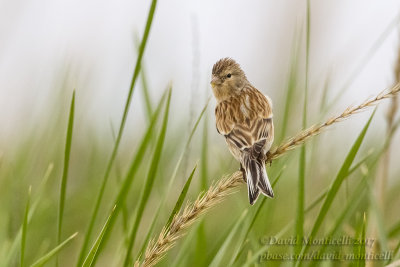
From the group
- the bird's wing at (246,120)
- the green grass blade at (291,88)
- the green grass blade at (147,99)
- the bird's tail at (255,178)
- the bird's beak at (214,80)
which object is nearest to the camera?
the bird's tail at (255,178)

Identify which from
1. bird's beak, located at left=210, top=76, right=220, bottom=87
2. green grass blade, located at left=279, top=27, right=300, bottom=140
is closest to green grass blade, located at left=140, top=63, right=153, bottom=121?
green grass blade, located at left=279, top=27, right=300, bottom=140

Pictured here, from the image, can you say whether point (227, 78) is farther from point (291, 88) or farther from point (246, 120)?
point (291, 88)

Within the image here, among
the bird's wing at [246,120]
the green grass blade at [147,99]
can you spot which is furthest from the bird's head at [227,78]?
the green grass blade at [147,99]

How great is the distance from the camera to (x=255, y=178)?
104 inches

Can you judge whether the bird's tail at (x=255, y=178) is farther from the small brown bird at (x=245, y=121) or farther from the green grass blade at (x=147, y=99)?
the green grass blade at (x=147, y=99)

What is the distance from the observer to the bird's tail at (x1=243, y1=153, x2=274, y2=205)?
8.09ft

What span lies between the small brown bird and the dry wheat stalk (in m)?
0.21

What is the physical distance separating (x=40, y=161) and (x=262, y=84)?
2033mm

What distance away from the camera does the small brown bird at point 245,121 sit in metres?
2.71

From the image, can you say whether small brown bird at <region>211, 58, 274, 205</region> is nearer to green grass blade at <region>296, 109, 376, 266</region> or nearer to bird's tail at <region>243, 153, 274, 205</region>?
bird's tail at <region>243, 153, 274, 205</region>

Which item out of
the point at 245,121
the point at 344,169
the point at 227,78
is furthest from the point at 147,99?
the point at 227,78

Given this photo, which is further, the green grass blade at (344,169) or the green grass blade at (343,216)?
the green grass blade at (343,216)

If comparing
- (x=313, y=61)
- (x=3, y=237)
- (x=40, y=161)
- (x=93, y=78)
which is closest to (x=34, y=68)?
(x=93, y=78)

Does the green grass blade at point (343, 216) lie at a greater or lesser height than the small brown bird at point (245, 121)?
lesser
